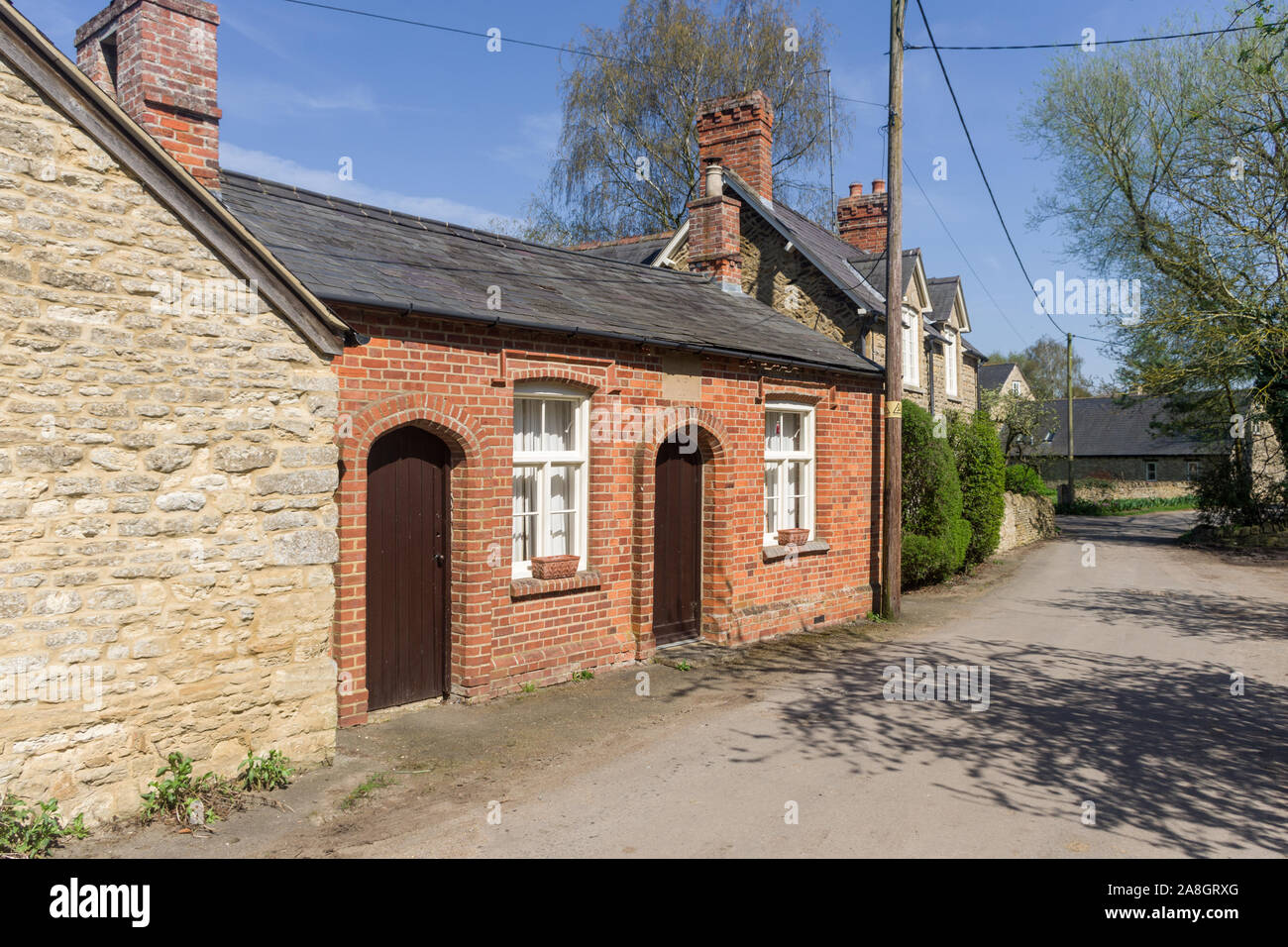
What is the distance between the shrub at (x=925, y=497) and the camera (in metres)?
15.5

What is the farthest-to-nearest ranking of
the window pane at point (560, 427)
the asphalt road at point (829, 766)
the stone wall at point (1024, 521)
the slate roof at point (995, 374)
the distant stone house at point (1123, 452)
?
the slate roof at point (995, 374)
the distant stone house at point (1123, 452)
the stone wall at point (1024, 521)
the window pane at point (560, 427)
the asphalt road at point (829, 766)

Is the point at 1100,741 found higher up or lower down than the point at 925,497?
lower down

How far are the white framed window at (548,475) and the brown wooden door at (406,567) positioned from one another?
2.95 ft

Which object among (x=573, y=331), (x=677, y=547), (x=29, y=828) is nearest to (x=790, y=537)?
(x=677, y=547)

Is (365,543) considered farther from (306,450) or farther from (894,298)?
(894,298)

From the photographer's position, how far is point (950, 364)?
22516mm

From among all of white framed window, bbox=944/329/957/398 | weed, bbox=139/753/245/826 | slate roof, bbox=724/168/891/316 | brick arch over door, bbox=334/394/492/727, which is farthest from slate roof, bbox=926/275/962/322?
weed, bbox=139/753/245/826

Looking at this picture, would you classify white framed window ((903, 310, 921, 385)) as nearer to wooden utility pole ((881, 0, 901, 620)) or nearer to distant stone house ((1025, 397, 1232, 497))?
wooden utility pole ((881, 0, 901, 620))

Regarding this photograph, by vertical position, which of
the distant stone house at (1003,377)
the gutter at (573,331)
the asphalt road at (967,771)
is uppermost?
the distant stone house at (1003,377)

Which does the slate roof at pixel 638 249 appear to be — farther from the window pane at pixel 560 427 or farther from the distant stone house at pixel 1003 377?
the distant stone house at pixel 1003 377

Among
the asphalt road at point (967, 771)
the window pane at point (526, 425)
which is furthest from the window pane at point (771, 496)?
the window pane at point (526, 425)

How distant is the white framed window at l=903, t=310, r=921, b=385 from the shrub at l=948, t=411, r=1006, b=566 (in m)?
1.20

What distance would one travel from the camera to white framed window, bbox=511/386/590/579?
9094mm

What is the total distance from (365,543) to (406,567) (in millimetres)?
697
